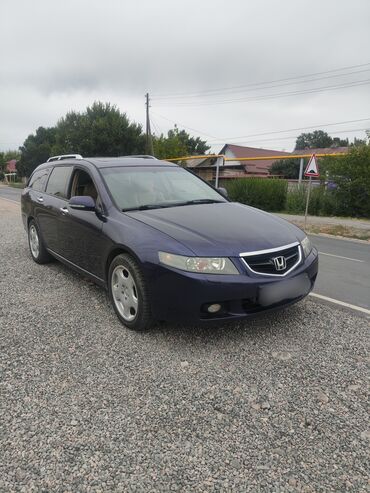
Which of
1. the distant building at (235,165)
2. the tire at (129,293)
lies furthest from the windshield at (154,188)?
the distant building at (235,165)

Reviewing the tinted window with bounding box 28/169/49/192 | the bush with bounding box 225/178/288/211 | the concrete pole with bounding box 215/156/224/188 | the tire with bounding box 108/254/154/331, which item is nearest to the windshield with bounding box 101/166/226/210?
the tire with bounding box 108/254/154/331

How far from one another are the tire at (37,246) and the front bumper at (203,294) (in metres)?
3.13

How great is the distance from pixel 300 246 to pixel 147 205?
1586mm

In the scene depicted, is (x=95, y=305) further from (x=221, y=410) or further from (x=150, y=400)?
(x=221, y=410)

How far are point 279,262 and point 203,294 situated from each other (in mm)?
740

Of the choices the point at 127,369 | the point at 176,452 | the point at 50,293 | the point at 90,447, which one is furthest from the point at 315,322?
the point at 50,293

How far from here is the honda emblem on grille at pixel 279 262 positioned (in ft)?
10.7

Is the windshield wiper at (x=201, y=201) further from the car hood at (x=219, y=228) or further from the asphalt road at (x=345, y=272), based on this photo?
the asphalt road at (x=345, y=272)

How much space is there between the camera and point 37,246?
5.96m

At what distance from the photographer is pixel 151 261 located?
3.23m

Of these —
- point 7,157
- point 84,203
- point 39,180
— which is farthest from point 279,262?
point 7,157

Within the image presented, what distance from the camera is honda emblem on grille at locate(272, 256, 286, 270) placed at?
3.25 m

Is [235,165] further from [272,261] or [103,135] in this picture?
[272,261]

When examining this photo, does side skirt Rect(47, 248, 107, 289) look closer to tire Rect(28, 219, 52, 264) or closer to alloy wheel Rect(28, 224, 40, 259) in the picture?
tire Rect(28, 219, 52, 264)
